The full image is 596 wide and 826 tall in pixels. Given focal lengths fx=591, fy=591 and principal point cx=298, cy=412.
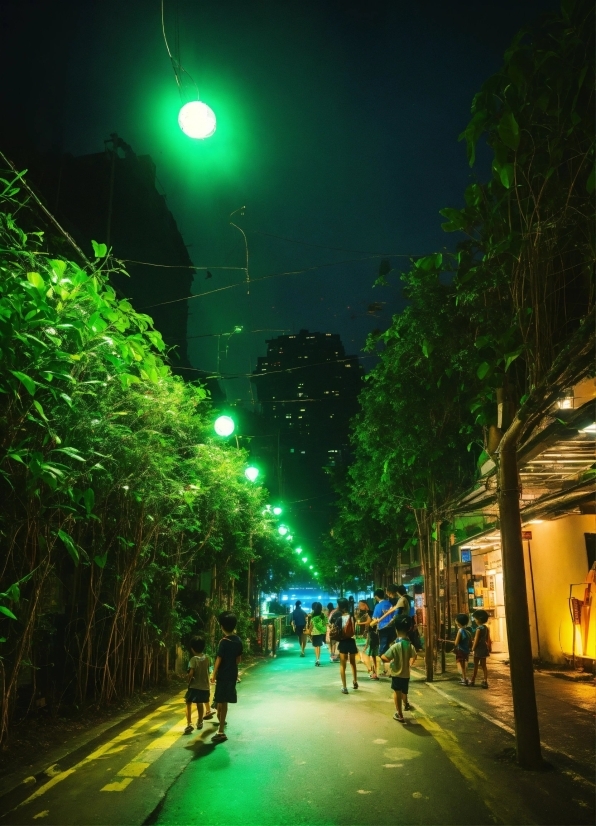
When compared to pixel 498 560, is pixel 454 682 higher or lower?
lower

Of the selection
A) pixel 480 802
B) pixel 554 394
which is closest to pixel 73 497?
pixel 480 802

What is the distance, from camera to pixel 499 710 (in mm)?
9836

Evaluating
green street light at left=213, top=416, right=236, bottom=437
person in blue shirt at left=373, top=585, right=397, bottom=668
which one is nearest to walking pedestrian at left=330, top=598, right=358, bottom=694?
person in blue shirt at left=373, top=585, right=397, bottom=668

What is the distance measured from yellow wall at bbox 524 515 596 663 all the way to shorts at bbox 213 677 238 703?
8.47 metres

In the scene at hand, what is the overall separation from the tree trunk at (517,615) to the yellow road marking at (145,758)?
4110 millimetres

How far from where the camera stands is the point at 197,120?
7332 mm

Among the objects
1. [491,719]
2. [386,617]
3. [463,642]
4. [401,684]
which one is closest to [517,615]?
[401,684]

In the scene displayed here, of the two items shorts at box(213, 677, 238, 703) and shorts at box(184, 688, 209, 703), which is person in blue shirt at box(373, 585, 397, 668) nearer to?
shorts at box(213, 677, 238, 703)

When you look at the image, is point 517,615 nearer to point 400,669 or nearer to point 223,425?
point 400,669

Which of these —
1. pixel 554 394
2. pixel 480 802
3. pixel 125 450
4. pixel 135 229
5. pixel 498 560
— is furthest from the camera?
pixel 135 229

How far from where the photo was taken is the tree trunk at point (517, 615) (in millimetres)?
6344

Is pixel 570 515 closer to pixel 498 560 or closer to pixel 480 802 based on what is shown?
pixel 498 560

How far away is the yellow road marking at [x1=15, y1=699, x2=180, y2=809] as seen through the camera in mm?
5754

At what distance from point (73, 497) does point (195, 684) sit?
12.8 feet
